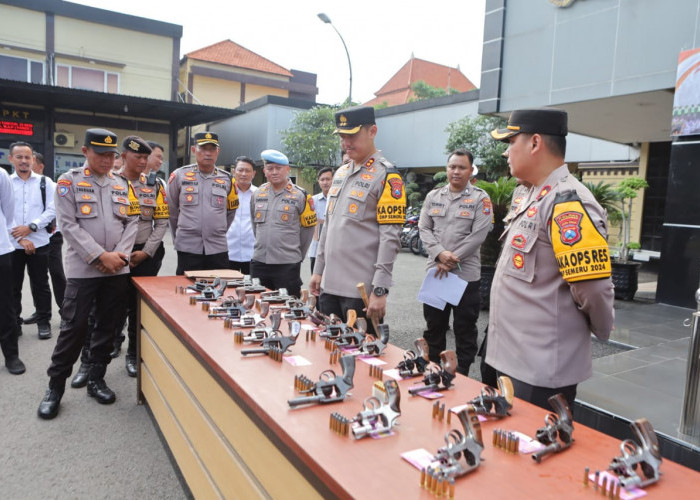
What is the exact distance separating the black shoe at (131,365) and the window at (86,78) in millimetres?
16726

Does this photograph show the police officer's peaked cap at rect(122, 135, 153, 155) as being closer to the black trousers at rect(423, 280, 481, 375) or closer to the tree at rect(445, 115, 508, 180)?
the black trousers at rect(423, 280, 481, 375)

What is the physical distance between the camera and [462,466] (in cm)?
108

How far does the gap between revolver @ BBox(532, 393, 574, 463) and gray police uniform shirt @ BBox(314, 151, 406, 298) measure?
1.47 meters

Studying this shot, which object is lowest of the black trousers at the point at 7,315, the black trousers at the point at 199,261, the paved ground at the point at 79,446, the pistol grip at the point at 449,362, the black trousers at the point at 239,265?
the paved ground at the point at 79,446

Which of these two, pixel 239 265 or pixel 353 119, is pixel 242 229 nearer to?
pixel 239 265

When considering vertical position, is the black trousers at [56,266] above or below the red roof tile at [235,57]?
below

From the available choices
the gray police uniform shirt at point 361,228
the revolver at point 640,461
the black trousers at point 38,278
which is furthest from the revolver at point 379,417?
the black trousers at point 38,278

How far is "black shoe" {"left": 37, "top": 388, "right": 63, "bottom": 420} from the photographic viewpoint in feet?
10.1

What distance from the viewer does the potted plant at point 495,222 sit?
20.1 ft

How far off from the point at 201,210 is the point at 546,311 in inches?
127

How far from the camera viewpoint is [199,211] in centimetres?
425

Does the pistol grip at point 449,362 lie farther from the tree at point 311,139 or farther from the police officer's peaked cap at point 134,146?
the tree at point 311,139

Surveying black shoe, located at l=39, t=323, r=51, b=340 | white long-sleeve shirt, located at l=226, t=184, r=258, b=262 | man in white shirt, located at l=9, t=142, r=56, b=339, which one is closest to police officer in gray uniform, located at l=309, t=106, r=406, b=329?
white long-sleeve shirt, located at l=226, t=184, r=258, b=262

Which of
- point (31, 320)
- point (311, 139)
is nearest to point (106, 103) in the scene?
point (311, 139)
